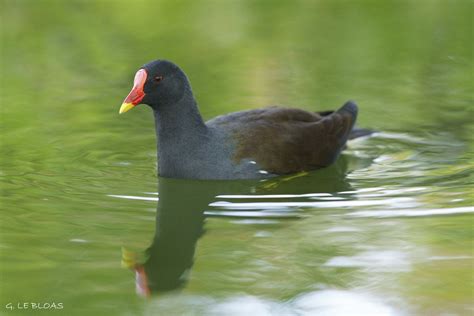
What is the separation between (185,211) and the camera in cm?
698

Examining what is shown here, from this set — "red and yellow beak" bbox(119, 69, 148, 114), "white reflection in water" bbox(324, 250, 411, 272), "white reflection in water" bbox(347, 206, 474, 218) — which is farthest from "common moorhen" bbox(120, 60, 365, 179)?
"white reflection in water" bbox(324, 250, 411, 272)

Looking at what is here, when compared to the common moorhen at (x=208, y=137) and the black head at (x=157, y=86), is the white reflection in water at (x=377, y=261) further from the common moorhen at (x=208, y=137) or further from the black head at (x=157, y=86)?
the black head at (x=157, y=86)

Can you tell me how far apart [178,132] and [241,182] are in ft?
2.00

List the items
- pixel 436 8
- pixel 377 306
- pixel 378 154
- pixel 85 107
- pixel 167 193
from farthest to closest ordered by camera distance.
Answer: pixel 436 8 < pixel 85 107 < pixel 378 154 < pixel 167 193 < pixel 377 306

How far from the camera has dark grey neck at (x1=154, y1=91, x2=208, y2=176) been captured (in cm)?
764

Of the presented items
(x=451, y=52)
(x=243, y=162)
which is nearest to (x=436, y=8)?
(x=451, y=52)

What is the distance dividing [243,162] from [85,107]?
2583 millimetres

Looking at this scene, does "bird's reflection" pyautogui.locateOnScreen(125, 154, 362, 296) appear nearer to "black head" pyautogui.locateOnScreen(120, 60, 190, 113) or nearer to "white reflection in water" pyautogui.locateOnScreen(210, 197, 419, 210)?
"white reflection in water" pyautogui.locateOnScreen(210, 197, 419, 210)

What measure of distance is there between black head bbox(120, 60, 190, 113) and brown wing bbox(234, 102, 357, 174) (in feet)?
1.83

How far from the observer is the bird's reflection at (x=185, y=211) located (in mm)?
5613

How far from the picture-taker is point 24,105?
32.0 feet

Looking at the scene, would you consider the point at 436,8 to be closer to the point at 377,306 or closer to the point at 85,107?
the point at 85,107

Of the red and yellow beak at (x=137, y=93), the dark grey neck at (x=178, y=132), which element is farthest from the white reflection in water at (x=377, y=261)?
the red and yellow beak at (x=137, y=93)

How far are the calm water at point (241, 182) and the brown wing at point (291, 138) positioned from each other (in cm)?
19
